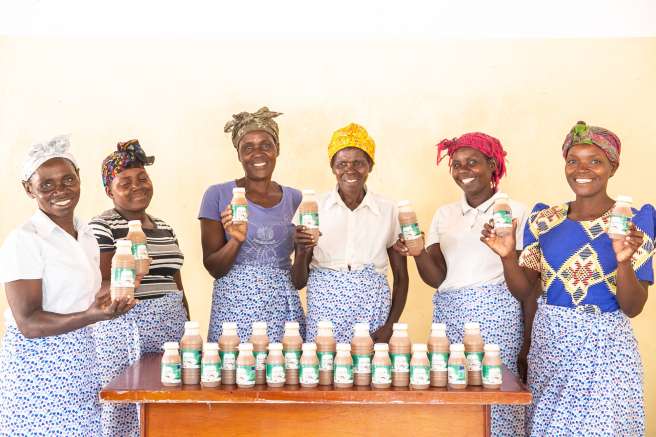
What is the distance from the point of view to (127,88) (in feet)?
16.9

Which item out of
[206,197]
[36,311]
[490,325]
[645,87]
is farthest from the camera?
[645,87]

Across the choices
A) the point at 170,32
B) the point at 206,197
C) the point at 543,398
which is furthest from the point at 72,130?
the point at 543,398

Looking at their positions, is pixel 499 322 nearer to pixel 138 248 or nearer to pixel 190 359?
pixel 190 359

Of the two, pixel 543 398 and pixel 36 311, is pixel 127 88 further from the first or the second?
pixel 543 398

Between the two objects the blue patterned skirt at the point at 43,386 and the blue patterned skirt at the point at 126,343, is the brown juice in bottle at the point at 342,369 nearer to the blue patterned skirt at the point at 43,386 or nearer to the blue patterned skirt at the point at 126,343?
the blue patterned skirt at the point at 43,386

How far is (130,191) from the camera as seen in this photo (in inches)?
156

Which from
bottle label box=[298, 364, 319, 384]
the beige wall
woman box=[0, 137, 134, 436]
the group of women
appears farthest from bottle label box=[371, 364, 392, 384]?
the beige wall

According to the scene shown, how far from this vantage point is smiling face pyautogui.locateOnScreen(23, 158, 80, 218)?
3.21 m

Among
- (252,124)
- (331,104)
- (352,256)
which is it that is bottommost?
(352,256)

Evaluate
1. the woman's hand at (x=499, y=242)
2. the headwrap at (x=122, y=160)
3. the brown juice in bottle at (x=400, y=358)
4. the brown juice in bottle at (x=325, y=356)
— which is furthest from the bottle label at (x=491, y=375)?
the headwrap at (x=122, y=160)

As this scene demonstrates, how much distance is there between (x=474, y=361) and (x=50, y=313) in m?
1.63

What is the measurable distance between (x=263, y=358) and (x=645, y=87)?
3217mm

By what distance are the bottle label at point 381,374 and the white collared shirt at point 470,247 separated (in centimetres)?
102

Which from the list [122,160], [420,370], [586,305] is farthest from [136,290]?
[586,305]
